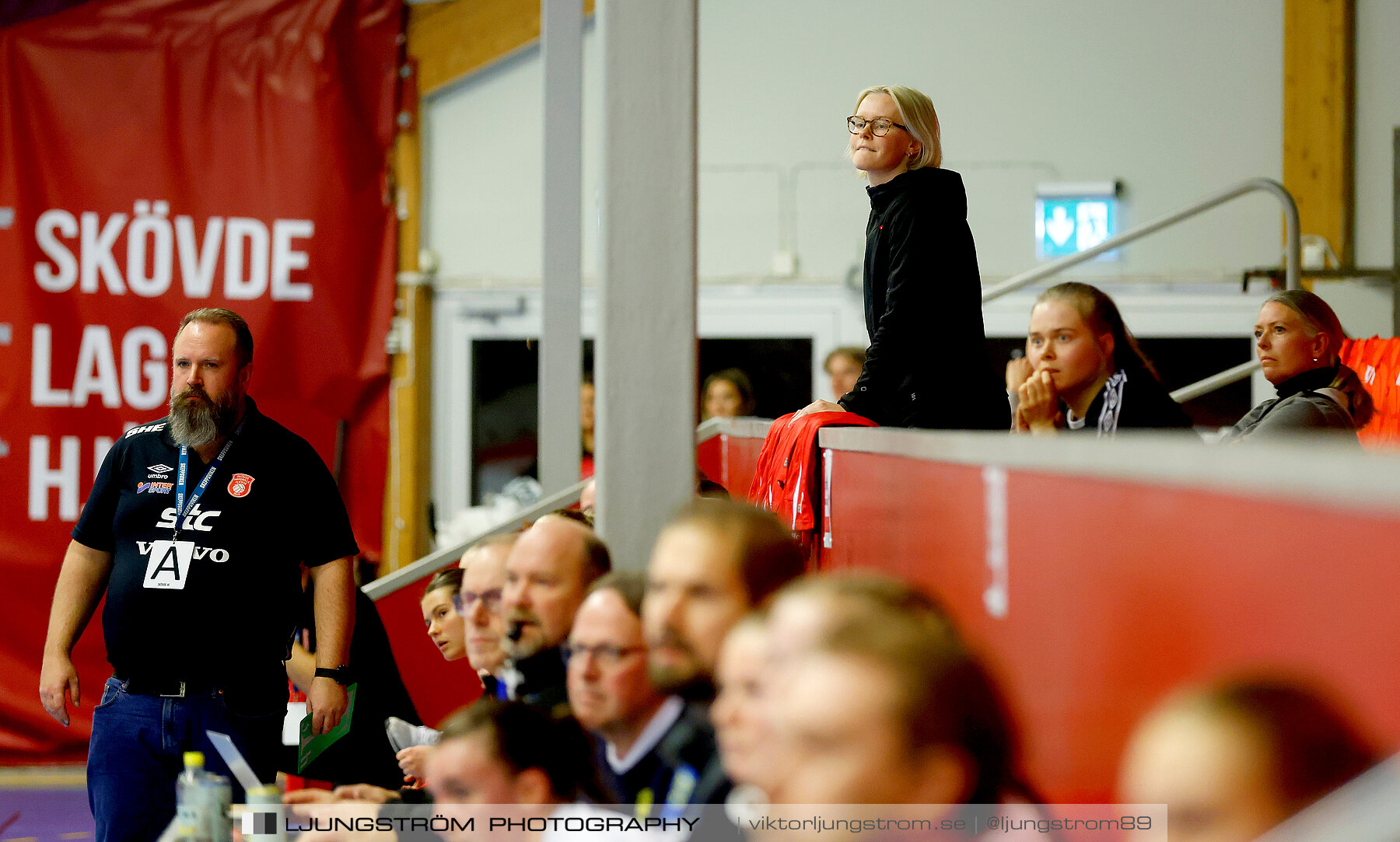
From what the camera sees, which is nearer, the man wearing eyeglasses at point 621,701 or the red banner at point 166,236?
the man wearing eyeglasses at point 621,701

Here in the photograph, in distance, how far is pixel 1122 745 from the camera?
3.56ft

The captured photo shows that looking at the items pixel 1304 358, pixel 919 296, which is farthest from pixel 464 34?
pixel 919 296

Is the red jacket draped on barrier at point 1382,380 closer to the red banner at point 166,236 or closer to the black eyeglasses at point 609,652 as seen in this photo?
the black eyeglasses at point 609,652

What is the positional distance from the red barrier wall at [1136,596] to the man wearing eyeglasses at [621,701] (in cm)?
36

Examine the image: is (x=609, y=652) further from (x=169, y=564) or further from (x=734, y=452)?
(x=734, y=452)

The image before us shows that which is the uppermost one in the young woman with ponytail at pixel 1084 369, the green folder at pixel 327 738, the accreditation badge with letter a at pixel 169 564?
the young woman with ponytail at pixel 1084 369

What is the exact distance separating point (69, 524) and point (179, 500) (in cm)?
411

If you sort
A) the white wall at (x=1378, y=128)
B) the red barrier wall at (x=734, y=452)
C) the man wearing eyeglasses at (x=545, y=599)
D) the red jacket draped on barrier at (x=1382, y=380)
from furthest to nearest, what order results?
1. the white wall at (x=1378, y=128)
2. the red jacket draped on barrier at (x=1382, y=380)
3. the red barrier wall at (x=734, y=452)
4. the man wearing eyeglasses at (x=545, y=599)

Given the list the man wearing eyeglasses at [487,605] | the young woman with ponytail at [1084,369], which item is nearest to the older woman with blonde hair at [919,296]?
the young woman with ponytail at [1084,369]

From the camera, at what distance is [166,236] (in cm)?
656

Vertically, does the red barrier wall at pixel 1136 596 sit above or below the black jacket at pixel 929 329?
below

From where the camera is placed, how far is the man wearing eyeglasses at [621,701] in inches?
59.2

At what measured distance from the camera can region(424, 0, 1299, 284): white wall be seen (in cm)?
630

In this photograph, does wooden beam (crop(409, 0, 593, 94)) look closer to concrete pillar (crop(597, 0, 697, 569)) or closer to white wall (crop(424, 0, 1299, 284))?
white wall (crop(424, 0, 1299, 284))
